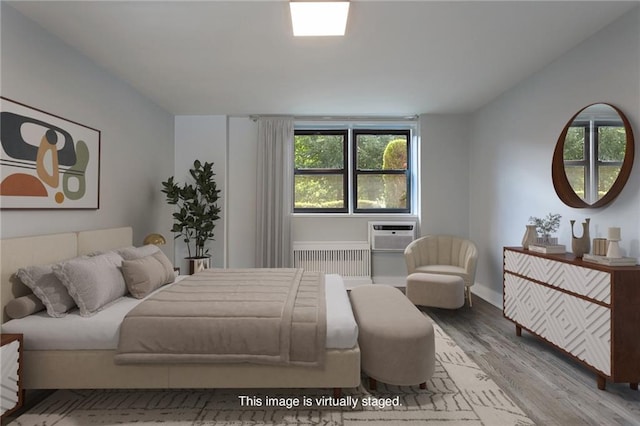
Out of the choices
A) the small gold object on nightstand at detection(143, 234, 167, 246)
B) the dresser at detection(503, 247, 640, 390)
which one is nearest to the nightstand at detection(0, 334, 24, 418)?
the small gold object on nightstand at detection(143, 234, 167, 246)

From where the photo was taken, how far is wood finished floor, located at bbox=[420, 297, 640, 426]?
194 centimetres

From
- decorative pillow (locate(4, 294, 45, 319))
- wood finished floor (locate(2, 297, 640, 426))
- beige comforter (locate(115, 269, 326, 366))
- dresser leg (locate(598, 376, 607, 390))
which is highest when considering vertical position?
decorative pillow (locate(4, 294, 45, 319))

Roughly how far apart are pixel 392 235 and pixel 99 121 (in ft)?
12.6

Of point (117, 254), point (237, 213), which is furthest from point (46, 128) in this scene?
point (237, 213)

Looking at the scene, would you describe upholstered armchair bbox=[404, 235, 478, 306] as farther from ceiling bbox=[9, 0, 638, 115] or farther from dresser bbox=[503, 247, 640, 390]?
ceiling bbox=[9, 0, 638, 115]

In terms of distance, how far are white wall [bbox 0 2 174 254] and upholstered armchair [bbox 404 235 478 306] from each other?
3367mm

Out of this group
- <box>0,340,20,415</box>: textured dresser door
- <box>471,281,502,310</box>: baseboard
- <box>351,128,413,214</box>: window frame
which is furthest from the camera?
<box>351,128,413,214</box>: window frame

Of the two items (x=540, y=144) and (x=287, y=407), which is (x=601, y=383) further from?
(x=540, y=144)

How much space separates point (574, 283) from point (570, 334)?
0.38 metres

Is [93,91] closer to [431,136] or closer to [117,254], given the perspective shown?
[117,254]

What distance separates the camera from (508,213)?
3898 millimetres

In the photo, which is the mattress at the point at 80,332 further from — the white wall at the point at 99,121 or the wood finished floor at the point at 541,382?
the white wall at the point at 99,121

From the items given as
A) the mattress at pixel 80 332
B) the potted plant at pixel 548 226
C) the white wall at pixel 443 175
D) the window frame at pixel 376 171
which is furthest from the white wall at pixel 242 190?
the potted plant at pixel 548 226

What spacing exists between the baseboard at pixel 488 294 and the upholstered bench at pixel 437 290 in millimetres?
752
